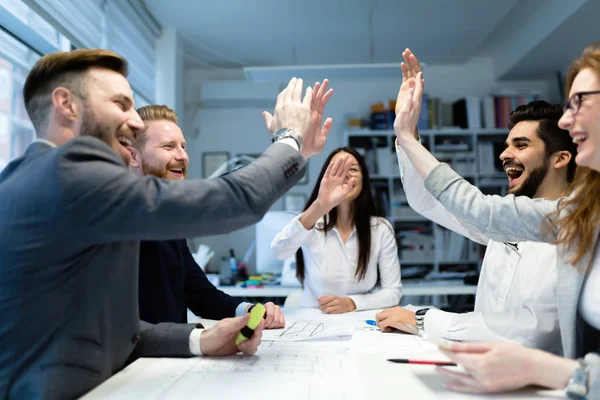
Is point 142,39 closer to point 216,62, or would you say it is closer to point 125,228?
point 216,62

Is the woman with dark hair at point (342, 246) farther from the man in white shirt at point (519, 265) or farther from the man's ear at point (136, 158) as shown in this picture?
the man's ear at point (136, 158)

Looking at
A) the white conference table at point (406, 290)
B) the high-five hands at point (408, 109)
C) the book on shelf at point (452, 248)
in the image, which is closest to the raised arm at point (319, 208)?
the high-five hands at point (408, 109)

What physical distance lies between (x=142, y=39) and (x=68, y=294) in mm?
3733

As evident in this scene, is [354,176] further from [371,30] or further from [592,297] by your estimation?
[371,30]

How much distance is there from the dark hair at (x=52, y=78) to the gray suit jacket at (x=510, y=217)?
0.85 meters

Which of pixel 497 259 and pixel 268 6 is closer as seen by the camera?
pixel 497 259

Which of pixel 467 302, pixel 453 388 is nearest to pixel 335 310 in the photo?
pixel 453 388

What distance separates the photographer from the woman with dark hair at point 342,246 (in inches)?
84.4

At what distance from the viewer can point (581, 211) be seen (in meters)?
1.11

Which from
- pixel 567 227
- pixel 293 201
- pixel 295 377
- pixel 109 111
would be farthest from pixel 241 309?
pixel 293 201

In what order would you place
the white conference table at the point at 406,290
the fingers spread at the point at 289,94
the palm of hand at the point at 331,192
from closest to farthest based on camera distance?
the fingers spread at the point at 289,94 < the palm of hand at the point at 331,192 < the white conference table at the point at 406,290

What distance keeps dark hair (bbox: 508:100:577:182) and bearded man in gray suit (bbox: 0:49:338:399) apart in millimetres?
999

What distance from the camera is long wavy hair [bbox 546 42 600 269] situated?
1078mm

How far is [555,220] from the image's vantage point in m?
1.14
